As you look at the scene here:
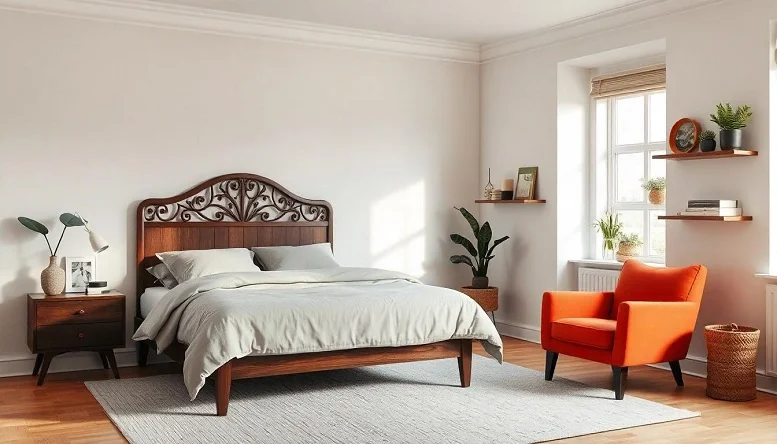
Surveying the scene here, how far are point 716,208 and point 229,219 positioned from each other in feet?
11.5

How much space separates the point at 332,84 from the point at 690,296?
3.31 metres

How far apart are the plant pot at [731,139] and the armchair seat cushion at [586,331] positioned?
4.28ft

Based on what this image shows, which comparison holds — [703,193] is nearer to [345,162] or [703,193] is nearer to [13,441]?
[345,162]

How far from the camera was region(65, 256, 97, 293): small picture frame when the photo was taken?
5.62 metres

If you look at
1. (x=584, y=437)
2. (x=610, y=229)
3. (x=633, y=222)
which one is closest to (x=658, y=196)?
(x=633, y=222)

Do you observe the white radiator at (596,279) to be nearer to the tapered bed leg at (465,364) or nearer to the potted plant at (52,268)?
the tapered bed leg at (465,364)

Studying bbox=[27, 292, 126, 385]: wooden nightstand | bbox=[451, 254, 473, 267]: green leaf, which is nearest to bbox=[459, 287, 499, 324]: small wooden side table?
bbox=[451, 254, 473, 267]: green leaf

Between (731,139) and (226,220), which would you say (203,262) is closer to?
(226,220)

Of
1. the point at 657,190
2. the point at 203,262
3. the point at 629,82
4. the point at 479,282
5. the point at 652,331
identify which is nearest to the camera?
the point at 652,331

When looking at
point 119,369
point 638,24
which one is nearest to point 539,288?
point 638,24

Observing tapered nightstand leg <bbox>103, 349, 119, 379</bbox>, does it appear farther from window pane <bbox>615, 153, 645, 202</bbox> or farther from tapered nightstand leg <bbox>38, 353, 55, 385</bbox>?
window pane <bbox>615, 153, 645, 202</bbox>

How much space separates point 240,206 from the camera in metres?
6.37

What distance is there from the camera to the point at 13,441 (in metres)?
3.97

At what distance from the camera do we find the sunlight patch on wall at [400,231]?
705cm
